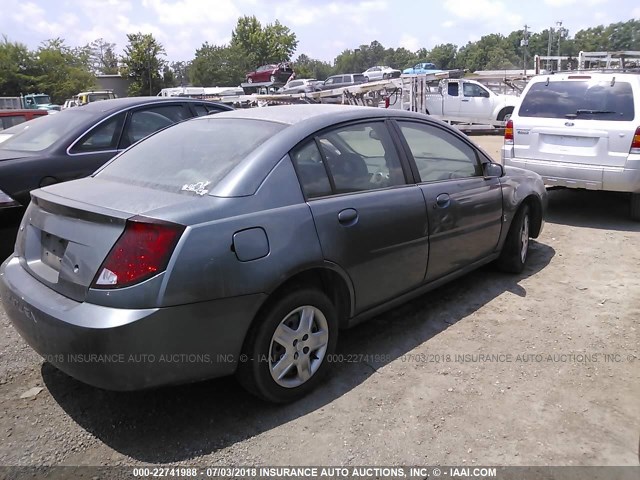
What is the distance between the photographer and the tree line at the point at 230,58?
169 feet

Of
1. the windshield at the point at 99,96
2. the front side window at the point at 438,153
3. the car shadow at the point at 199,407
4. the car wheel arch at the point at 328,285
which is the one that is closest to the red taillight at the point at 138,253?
the car wheel arch at the point at 328,285

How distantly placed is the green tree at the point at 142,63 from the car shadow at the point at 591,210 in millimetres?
57049

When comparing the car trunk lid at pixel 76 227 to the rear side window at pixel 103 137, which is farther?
the rear side window at pixel 103 137

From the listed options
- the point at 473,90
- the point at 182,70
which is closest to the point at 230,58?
the point at 182,70

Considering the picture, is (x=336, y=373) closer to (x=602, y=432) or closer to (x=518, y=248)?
(x=602, y=432)

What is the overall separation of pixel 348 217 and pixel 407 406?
113 cm

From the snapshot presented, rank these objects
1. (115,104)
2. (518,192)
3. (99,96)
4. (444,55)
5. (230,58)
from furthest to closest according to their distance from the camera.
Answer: (444,55)
(230,58)
(99,96)
(115,104)
(518,192)

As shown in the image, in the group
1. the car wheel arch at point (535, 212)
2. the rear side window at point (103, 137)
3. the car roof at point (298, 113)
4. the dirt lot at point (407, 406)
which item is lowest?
the dirt lot at point (407, 406)

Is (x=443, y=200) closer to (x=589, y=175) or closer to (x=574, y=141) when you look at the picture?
(x=589, y=175)

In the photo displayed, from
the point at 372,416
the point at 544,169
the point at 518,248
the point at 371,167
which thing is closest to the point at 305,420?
the point at 372,416

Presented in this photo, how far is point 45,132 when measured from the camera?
5.68m

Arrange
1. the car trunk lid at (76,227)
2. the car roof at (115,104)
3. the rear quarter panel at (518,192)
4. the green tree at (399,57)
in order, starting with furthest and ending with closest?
the green tree at (399,57), the car roof at (115,104), the rear quarter panel at (518,192), the car trunk lid at (76,227)

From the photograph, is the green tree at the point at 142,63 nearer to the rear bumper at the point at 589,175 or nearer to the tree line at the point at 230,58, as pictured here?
the tree line at the point at 230,58

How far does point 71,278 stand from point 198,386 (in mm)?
Result: 1031
